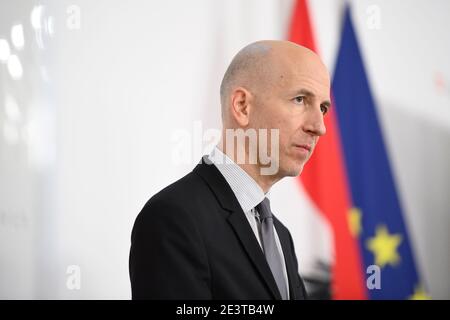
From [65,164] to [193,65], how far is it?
0.81 meters

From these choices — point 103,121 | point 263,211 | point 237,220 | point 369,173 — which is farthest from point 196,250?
point 369,173

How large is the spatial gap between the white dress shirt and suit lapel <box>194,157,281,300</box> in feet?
0.07

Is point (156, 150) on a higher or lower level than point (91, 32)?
lower

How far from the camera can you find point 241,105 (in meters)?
1.15

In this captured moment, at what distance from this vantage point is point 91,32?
2.38 meters

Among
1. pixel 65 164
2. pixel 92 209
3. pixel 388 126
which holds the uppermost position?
pixel 388 126

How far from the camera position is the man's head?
110 centimetres

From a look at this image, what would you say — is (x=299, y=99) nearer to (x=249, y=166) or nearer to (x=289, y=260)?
(x=249, y=166)

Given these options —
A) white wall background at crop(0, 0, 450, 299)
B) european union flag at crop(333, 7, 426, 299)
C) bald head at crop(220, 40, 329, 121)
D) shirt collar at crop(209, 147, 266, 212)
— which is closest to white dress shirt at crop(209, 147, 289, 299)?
shirt collar at crop(209, 147, 266, 212)
